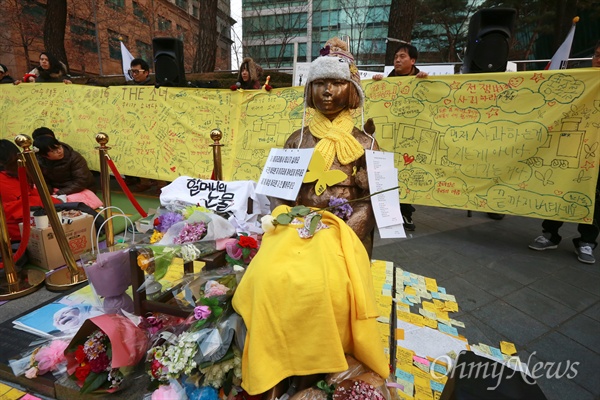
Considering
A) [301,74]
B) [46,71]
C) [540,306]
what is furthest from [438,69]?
[46,71]

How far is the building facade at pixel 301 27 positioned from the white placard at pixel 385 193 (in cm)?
1409

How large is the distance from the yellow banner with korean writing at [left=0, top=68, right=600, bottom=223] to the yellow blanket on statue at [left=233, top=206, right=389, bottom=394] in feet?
7.21

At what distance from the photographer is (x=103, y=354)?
157cm

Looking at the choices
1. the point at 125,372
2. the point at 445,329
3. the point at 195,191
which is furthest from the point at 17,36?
Answer: the point at 445,329

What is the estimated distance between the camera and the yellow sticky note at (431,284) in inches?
111

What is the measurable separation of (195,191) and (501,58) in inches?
173

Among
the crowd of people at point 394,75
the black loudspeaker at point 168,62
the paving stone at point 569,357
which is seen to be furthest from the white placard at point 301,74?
Answer: the paving stone at point 569,357

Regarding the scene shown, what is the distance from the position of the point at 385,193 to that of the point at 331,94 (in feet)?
2.31

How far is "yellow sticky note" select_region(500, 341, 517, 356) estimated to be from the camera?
6.63 feet

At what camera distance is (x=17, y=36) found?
1449 cm

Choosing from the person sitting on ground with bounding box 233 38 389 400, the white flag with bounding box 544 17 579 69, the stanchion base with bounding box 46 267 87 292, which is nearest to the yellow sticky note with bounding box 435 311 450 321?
the person sitting on ground with bounding box 233 38 389 400

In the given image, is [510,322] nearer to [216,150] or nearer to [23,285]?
[216,150]

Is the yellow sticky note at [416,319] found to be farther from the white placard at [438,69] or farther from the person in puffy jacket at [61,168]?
the white placard at [438,69]

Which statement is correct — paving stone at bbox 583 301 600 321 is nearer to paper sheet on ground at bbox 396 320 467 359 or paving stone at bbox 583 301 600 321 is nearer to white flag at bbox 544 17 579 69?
paper sheet on ground at bbox 396 320 467 359
